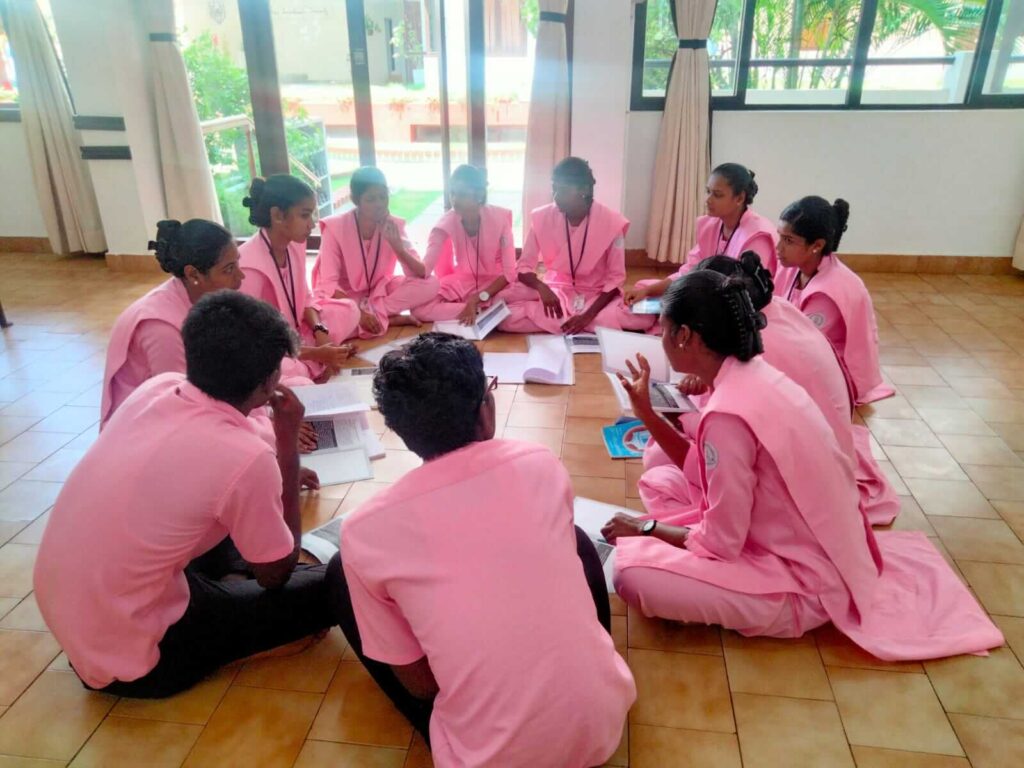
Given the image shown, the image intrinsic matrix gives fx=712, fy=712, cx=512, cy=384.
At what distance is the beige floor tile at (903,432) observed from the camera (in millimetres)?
2748

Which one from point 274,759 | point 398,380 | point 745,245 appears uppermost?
point 398,380

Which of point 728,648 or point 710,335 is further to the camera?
point 728,648

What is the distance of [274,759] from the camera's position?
152 centimetres

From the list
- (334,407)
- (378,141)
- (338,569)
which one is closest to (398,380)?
(338,569)

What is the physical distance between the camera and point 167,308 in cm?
216

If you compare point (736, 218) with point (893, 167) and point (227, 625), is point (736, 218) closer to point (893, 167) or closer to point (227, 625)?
point (893, 167)

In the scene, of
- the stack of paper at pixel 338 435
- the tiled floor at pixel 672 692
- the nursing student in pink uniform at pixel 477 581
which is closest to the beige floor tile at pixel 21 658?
the tiled floor at pixel 672 692

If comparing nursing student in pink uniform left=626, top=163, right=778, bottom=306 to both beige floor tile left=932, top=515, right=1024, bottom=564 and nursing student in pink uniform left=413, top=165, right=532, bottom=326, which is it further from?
beige floor tile left=932, top=515, right=1024, bottom=564

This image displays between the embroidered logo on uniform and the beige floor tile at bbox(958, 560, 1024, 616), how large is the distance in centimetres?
95

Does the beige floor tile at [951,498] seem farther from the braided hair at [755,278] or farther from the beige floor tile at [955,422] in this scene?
the braided hair at [755,278]

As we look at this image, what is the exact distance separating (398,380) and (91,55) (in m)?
4.87

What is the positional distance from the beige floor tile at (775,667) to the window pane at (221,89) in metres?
4.98

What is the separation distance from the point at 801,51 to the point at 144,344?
4529 mm

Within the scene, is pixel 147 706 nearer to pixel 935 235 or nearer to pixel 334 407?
pixel 334 407
